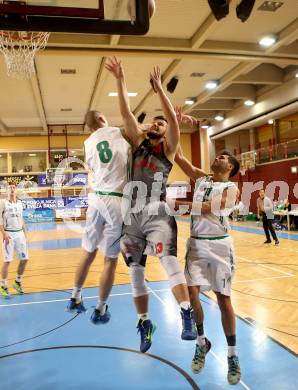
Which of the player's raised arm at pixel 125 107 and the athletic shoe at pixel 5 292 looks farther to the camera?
the athletic shoe at pixel 5 292

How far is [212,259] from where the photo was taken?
3887mm

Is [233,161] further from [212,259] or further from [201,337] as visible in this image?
[201,337]

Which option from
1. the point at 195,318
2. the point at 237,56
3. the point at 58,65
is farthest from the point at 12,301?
the point at 237,56

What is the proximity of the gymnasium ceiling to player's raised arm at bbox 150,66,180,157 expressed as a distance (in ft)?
4.85

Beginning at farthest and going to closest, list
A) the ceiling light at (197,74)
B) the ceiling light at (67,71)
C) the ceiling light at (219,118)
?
the ceiling light at (219,118) → the ceiling light at (197,74) → the ceiling light at (67,71)

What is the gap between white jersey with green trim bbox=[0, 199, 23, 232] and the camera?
7906 millimetres

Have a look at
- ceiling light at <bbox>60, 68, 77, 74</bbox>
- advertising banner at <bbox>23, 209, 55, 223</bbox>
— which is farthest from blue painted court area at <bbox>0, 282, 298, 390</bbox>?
advertising banner at <bbox>23, 209, 55, 223</bbox>

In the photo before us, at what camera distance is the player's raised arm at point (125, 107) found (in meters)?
3.75

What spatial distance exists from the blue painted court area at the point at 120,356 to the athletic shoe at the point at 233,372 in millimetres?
411

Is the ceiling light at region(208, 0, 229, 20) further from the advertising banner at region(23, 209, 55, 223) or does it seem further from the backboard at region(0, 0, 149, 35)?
the advertising banner at region(23, 209, 55, 223)

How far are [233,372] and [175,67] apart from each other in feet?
38.4

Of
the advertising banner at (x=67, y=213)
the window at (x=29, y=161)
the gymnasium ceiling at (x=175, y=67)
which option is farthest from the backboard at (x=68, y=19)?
the window at (x=29, y=161)

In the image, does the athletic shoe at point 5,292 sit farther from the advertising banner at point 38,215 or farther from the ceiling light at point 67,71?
the advertising banner at point 38,215

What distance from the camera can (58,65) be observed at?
1341 cm
